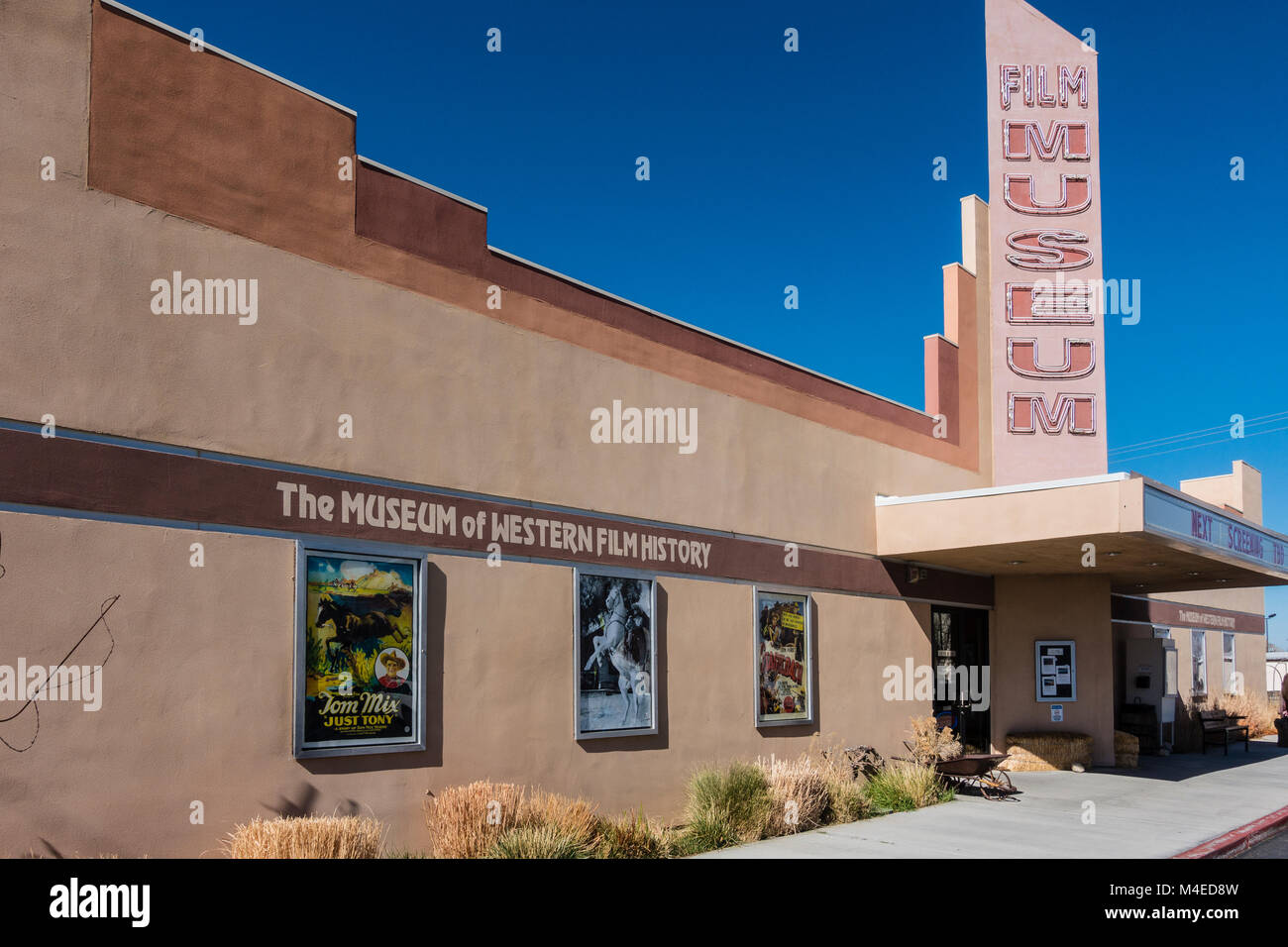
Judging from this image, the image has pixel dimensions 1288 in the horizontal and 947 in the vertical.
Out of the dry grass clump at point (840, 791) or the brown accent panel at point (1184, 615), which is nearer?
the dry grass clump at point (840, 791)

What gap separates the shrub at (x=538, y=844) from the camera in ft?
33.1

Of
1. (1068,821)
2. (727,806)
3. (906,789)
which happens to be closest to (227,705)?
(727,806)

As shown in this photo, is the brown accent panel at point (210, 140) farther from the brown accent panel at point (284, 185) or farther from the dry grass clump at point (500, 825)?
the dry grass clump at point (500, 825)

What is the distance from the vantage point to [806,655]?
53.6 ft

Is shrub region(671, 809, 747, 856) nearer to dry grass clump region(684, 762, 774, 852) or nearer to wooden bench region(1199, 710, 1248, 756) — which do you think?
dry grass clump region(684, 762, 774, 852)

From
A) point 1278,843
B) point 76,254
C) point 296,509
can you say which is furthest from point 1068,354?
point 76,254

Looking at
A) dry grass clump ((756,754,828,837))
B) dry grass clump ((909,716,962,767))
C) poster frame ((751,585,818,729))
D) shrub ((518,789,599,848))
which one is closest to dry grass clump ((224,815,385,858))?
shrub ((518,789,599,848))

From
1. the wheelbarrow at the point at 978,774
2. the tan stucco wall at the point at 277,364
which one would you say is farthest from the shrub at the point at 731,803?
the wheelbarrow at the point at 978,774

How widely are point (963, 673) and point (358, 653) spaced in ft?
45.6

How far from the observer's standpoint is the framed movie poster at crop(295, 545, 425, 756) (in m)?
9.80

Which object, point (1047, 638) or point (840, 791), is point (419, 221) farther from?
point (1047, 638)

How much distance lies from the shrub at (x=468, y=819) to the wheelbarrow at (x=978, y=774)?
795 centimetres

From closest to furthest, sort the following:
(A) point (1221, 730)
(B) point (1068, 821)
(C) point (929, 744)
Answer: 1. (B) point (1068, 821)
2. (C) point (929, 744)
3. (A) point (1221, 730)
